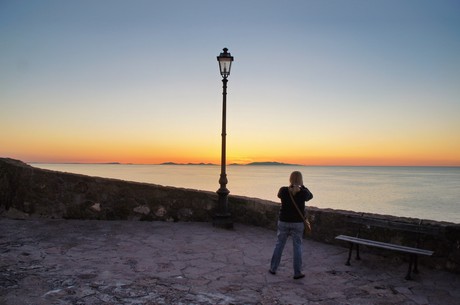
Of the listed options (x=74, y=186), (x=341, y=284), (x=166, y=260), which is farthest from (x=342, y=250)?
(x=74, y=186)

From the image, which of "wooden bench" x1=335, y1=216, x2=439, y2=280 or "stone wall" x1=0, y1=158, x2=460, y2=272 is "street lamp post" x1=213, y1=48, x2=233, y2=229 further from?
"wooden bench" x1=335, y1=216, x2=439, y2=280

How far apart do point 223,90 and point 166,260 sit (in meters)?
4.39

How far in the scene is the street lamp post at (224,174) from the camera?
25.4ft

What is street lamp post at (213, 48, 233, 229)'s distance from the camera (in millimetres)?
7742

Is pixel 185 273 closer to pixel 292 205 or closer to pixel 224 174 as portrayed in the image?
pixel 292 205

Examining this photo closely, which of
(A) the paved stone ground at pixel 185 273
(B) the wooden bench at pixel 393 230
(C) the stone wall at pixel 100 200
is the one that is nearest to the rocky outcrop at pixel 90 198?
(C) the stone wall at pixel 100 200

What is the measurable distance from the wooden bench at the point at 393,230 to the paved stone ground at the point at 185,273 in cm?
25

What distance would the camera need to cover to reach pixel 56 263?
4.86 metres

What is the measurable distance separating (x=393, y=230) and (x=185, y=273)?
3.48m

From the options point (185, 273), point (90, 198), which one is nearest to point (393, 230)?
point (185, 273)

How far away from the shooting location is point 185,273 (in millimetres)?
4707

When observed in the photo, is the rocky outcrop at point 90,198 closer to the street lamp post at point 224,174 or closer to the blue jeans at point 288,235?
the street lamp post at point 224,174

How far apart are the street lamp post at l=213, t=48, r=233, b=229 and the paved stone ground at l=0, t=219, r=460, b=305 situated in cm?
80

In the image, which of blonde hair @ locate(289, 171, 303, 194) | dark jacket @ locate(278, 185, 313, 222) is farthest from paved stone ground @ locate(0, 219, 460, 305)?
blonde hair @ locate(289, 171, 303, 194)
